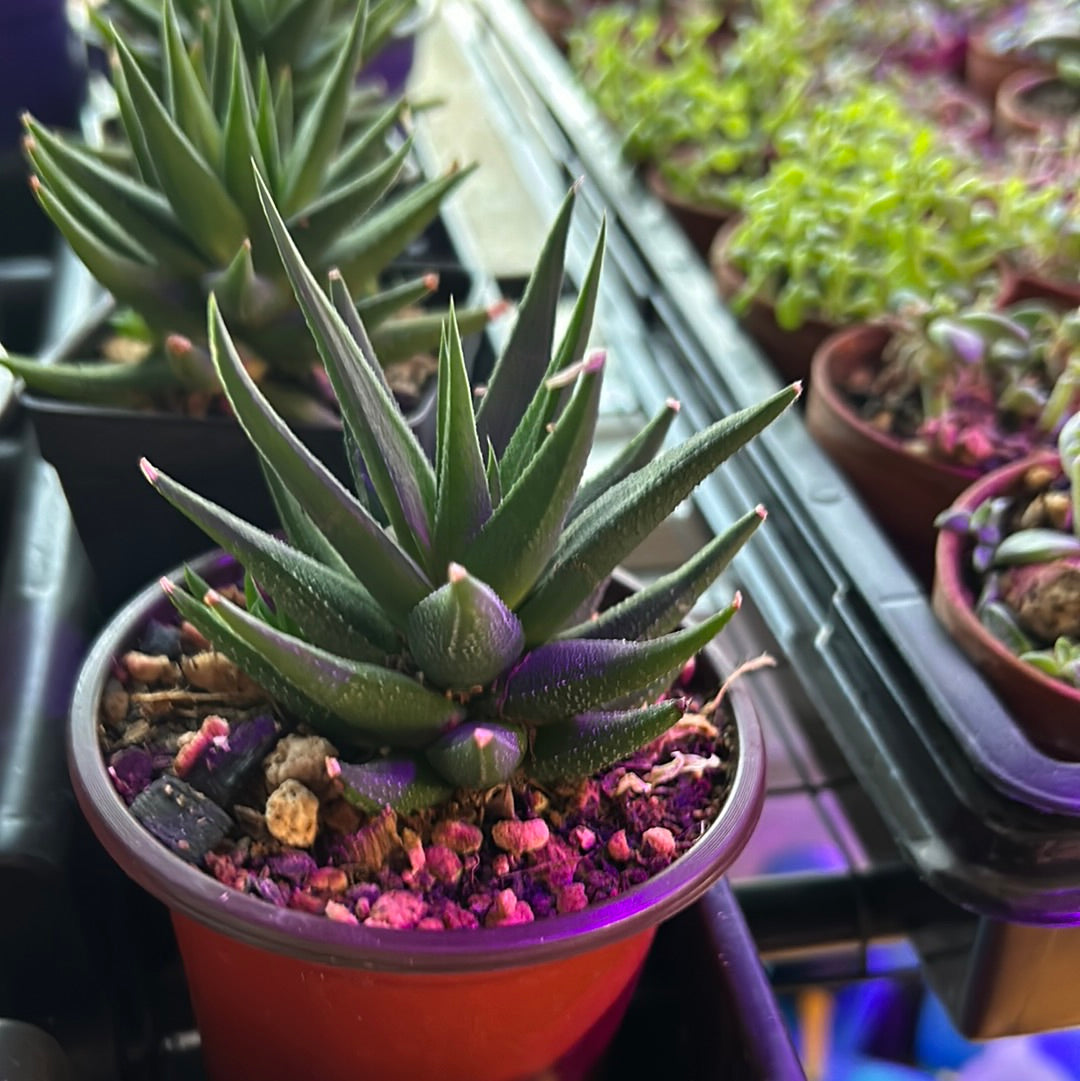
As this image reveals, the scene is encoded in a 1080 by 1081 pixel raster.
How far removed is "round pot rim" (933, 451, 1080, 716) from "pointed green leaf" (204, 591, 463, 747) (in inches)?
12.7

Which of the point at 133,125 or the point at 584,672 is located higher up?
the point at 133,125

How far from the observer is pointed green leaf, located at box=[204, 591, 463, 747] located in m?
0.35

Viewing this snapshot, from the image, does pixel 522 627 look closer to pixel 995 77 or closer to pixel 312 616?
pixel 312 616

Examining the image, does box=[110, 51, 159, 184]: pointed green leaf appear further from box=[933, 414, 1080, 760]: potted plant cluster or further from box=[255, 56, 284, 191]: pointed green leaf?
box=[933, 414, 1080, 760]: potted plant cluster

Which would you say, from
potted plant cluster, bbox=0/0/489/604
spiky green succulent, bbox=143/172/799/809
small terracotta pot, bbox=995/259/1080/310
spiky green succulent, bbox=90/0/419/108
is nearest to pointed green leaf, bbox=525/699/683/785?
spiky green succulent, bbox=143/172/799/809

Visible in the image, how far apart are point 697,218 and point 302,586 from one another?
80 cm

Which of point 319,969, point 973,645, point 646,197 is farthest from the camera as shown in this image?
point 646,197

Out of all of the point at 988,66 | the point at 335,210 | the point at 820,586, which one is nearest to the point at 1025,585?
the point at 820,586

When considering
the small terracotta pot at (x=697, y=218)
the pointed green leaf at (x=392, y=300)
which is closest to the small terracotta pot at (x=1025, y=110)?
the small terracotta pot at (x=697, y=218)

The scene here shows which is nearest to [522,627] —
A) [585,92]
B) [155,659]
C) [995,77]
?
[155,659]

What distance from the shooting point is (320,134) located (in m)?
0.62

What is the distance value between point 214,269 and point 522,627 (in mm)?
319

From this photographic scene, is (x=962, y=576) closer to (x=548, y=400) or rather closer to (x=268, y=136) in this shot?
(x=548, y=400)

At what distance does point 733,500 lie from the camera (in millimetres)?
751
